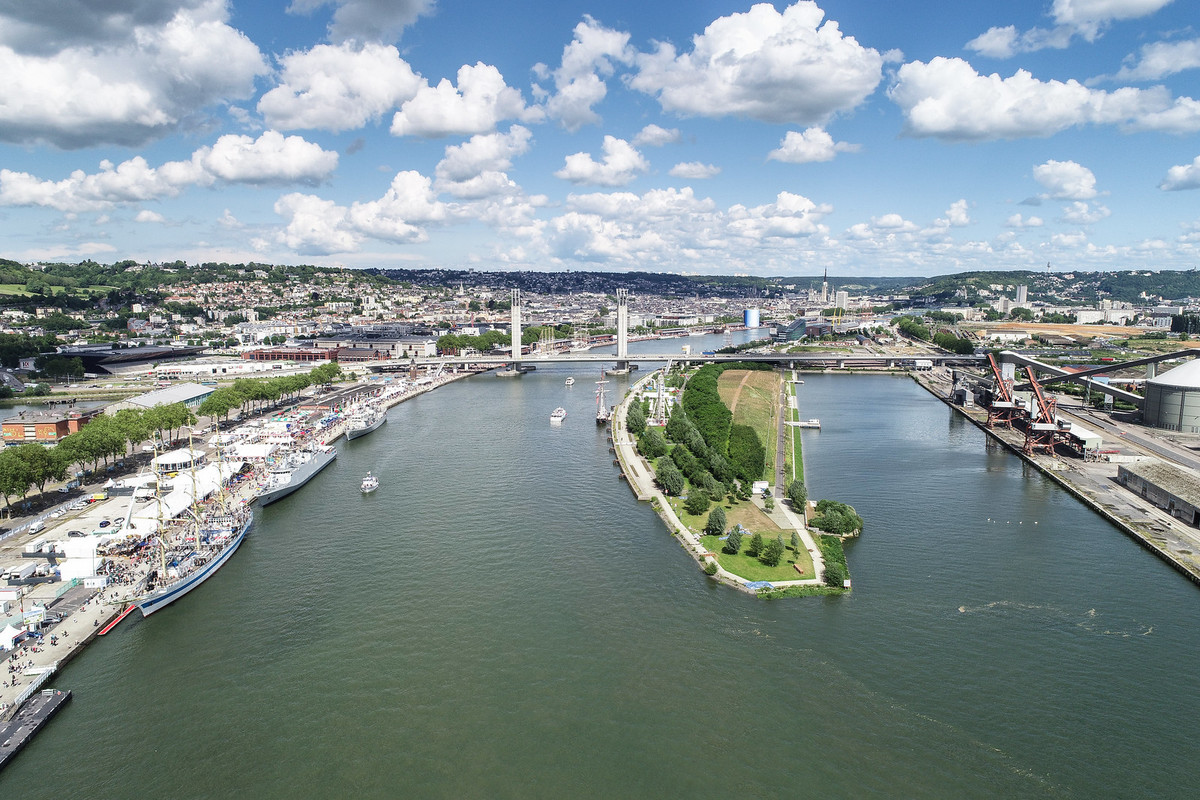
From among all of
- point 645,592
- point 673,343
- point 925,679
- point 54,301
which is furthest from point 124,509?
point 54,301

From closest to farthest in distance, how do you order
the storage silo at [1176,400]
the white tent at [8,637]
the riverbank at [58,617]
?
the riverbank at [58,617] < the white tent at [8,637] < the storage silo at [1176,400]

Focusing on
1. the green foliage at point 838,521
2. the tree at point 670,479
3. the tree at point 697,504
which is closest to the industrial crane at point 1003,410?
the green foliage at point 838,521

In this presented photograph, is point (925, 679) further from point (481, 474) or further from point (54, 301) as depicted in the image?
point (54, 301)

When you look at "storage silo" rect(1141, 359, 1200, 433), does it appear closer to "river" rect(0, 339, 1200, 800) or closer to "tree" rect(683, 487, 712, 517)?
"river" rect(0, 339, 1200, 800)

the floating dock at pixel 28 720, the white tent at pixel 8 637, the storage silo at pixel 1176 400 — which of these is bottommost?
the floating dock at pixel 28 720

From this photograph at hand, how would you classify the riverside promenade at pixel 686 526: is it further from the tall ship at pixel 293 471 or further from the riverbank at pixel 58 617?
the riverbank at pixel 58 617

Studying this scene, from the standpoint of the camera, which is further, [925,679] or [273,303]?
[273,303]
